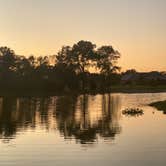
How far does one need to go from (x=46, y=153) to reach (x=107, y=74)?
434 ft

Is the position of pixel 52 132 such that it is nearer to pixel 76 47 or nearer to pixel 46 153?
pixel 46 153

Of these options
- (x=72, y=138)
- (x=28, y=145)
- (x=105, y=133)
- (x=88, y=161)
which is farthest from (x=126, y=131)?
(x=88, y=161)

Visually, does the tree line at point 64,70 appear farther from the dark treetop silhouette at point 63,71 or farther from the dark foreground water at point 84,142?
the dark foreground water at point 84,142

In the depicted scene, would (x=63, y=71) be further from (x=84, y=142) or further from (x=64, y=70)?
(x=84, y=142)

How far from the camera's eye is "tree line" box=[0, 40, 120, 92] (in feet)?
411

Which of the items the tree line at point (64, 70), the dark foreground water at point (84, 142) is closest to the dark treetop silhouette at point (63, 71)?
the tree line at point (64, 70)

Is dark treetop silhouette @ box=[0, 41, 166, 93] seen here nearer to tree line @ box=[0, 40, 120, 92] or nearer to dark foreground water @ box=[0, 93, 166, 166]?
tree line @ box=[0, 40, 120, 92]

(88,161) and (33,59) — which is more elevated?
(33,59)

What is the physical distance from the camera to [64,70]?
139 m

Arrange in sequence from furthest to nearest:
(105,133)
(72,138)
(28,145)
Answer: (105,133) → (72,138) → (28,145)

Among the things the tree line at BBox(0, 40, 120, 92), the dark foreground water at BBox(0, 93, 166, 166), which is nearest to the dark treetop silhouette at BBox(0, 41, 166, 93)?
the tree line at BBox(0, 40, 120, 92)

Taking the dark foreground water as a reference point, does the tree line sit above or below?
above

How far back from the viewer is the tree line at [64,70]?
12538 centimetres

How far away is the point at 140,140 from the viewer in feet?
96.0
